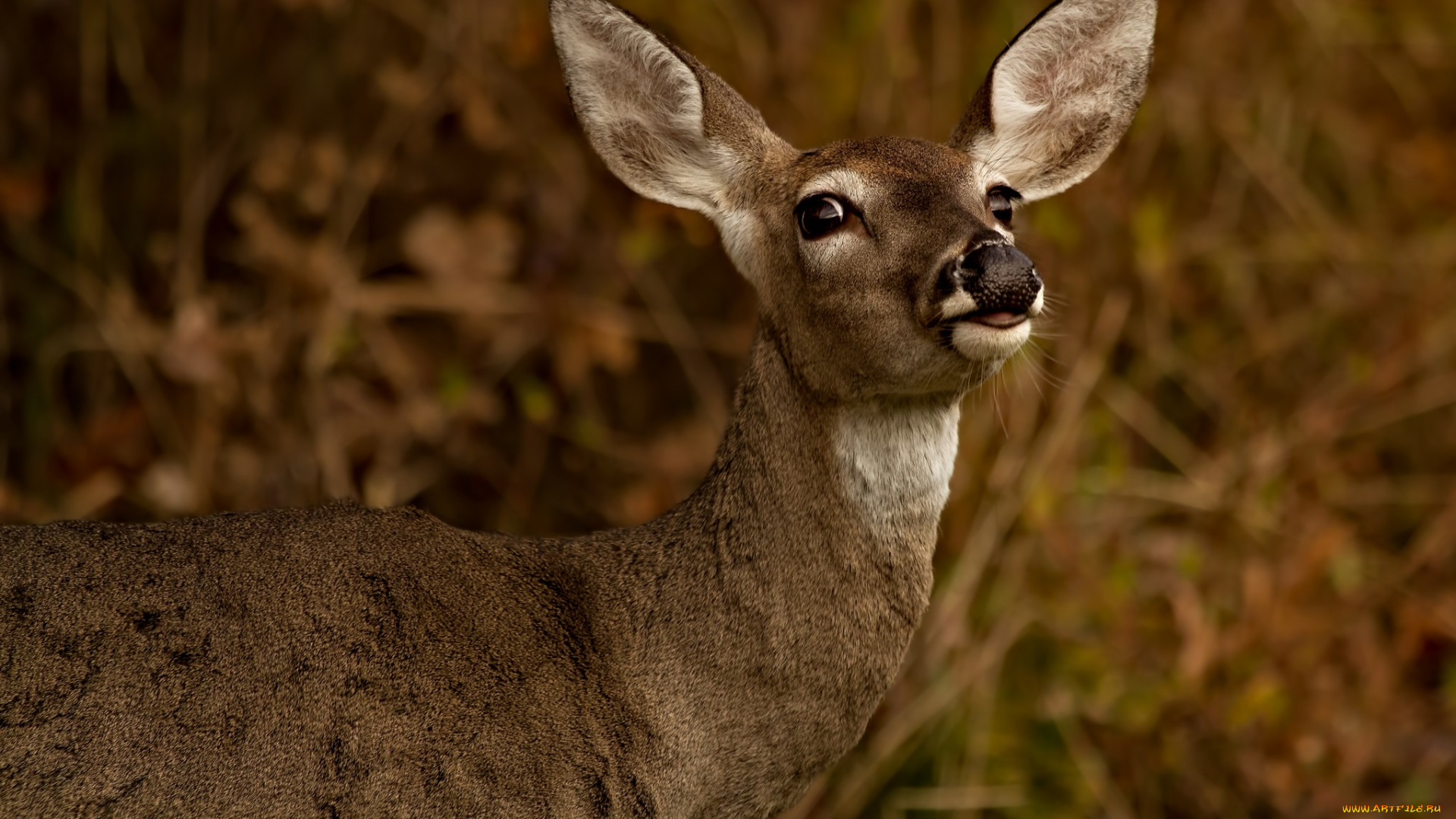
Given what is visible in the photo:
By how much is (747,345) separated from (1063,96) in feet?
7.07

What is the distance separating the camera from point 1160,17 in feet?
18.8

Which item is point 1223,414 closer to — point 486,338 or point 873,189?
point 486,338

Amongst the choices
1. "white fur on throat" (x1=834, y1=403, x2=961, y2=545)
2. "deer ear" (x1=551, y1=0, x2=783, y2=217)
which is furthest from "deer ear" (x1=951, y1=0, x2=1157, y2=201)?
"white fur on throat" (x1=834, y1=403, x2=961, y2=545)

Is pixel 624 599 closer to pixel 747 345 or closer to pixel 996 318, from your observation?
pixel 996 318

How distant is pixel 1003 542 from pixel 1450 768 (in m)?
1.53

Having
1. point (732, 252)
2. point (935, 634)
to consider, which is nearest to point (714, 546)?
point (732, 252)

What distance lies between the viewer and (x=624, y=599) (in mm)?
3100

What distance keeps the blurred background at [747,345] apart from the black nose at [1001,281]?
212cm

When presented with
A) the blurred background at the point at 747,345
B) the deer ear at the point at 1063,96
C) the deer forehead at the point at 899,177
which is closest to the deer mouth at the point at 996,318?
the deer forehead at the point at 899,177

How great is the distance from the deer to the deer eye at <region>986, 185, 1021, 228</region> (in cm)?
2

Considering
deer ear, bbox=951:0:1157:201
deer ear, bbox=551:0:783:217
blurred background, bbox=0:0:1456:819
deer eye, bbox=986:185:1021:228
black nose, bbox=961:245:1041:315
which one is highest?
deer ear, bbox=951:0:1157:201

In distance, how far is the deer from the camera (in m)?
2.64

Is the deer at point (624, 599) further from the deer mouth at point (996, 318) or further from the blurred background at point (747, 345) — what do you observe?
the blurred background at point (747, 345)

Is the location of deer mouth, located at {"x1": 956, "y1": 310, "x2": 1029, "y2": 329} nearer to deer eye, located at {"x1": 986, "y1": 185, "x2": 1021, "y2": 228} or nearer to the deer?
the deer
